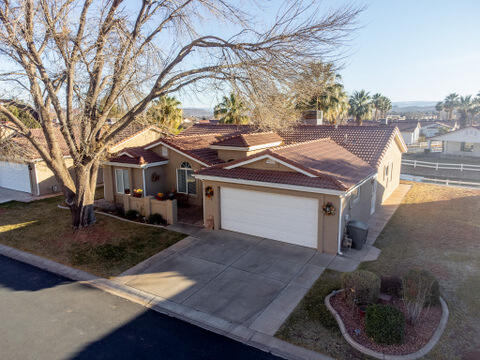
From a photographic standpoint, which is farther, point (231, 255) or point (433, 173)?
point (433, 173)

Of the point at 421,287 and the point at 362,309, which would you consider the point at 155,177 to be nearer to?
the point at 362,309

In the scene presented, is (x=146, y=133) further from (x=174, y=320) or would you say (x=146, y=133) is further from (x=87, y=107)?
(x=174, y=320)

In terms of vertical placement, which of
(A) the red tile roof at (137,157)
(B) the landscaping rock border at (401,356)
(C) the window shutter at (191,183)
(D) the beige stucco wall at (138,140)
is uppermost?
(D) the beige stucco wall at (138,140)

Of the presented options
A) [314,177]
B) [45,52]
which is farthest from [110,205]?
[314,177]

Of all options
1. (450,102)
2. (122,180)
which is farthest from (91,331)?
(450,102)

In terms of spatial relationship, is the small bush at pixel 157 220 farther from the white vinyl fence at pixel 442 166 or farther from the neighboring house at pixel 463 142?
the neighboring house at pixel 463 142

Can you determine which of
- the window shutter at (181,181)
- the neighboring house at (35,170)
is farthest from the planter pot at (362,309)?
the neighboring house at (35,170)
